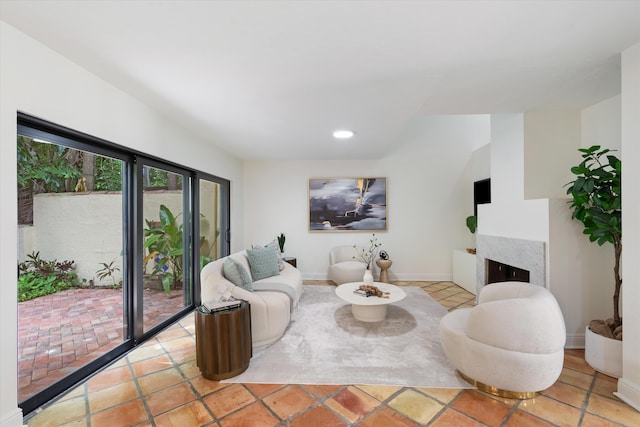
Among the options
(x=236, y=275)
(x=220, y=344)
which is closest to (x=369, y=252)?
(x=236, y=275)

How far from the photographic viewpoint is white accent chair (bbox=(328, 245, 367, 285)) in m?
4.82

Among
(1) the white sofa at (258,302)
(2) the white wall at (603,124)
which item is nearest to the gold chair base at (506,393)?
(1) the white sofa at (258,302)

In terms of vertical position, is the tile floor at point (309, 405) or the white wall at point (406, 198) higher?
the white wall at point (406, 198)

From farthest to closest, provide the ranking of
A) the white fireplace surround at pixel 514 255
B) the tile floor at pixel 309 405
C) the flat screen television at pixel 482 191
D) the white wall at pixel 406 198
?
1. the white wall at pixel 406 198
2. the flat screen television at pixel 482 191
3. the white fireplace surround at pixel 514 255
4. the tile floor at pixel 309 405

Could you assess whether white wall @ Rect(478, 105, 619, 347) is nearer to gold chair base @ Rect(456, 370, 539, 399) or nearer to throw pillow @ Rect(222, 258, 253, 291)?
gold chair base @ Rect(456, 370, 539, 399)

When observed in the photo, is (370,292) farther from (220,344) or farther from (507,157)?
(507,157)

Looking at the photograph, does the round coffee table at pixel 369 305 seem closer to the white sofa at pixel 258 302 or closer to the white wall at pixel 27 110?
the white sofa at pixel 258 302

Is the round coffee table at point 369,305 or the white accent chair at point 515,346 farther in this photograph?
the round coffee table at point 369,305

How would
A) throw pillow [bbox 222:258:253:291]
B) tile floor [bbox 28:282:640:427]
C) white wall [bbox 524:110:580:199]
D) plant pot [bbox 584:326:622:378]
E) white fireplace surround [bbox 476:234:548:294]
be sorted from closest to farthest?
1. tile floor [bbox 28:282:640:427]
2. plant pot [bbox 584:326:622:378]
3. white fireplace surround [bbox 476:234:548:294]
4. throw pillow [bbox 222:258:253:291]
5. white wall [bbox 524:110:580:199]

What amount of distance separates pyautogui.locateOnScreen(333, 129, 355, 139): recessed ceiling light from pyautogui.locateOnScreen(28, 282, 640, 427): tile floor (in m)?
2.90

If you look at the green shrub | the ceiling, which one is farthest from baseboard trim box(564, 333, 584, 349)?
the green shrub

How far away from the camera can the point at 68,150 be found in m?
2.19

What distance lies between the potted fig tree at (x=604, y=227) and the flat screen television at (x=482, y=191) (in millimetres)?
2355

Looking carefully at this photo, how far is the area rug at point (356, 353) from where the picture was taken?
2184 millimetres
